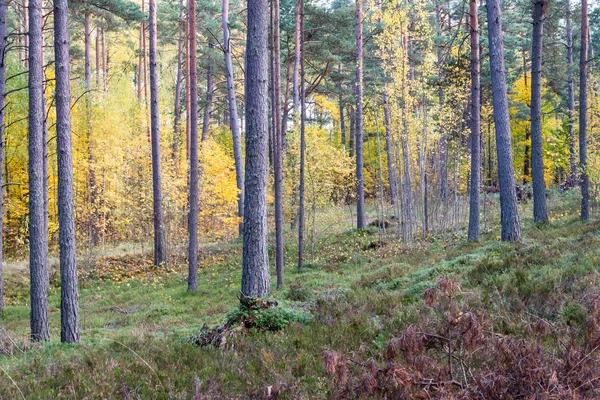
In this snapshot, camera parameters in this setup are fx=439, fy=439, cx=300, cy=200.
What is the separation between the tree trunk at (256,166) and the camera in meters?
7.49

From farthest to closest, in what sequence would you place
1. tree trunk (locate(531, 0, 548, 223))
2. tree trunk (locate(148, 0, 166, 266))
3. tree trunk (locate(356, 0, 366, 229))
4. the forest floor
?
tree trunk (locate(356, 0, 366, 229)) < tree trunk (locate(148, 0, 166, 266)) < tree trunk (locate(531, 0, 548, 223)) < the forest floor

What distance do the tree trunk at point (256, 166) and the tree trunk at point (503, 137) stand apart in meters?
6.45

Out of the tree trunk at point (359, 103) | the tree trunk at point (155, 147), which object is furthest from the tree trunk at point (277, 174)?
the tree trunk at point (359, 103)

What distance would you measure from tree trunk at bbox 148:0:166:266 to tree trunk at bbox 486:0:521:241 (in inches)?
468

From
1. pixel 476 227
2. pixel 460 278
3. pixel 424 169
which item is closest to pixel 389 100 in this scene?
pixel 424 169

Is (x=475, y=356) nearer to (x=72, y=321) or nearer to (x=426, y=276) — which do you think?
(x=426, y=276)

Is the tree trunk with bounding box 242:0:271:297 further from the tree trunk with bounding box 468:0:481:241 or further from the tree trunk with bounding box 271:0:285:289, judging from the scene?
the tree trunk with bounding box 468:0:481:241

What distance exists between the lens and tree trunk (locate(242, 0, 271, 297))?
7.49 meters

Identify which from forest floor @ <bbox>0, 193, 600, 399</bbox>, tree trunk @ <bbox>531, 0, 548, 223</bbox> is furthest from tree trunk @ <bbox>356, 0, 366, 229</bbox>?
forest floor @ <bbox>0, 193, 600, 399</bbox>

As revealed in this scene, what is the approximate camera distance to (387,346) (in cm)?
377

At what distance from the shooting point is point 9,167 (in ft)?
69.3

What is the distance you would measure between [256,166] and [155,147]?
11.1 m

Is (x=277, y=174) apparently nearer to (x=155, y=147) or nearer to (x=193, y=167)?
(x=193, y=167)

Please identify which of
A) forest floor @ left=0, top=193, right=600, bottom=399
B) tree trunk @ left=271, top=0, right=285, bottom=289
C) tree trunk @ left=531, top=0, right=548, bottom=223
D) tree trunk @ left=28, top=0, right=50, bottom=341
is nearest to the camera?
forest floor @ left=0, top=193, right=600, bottom=399
